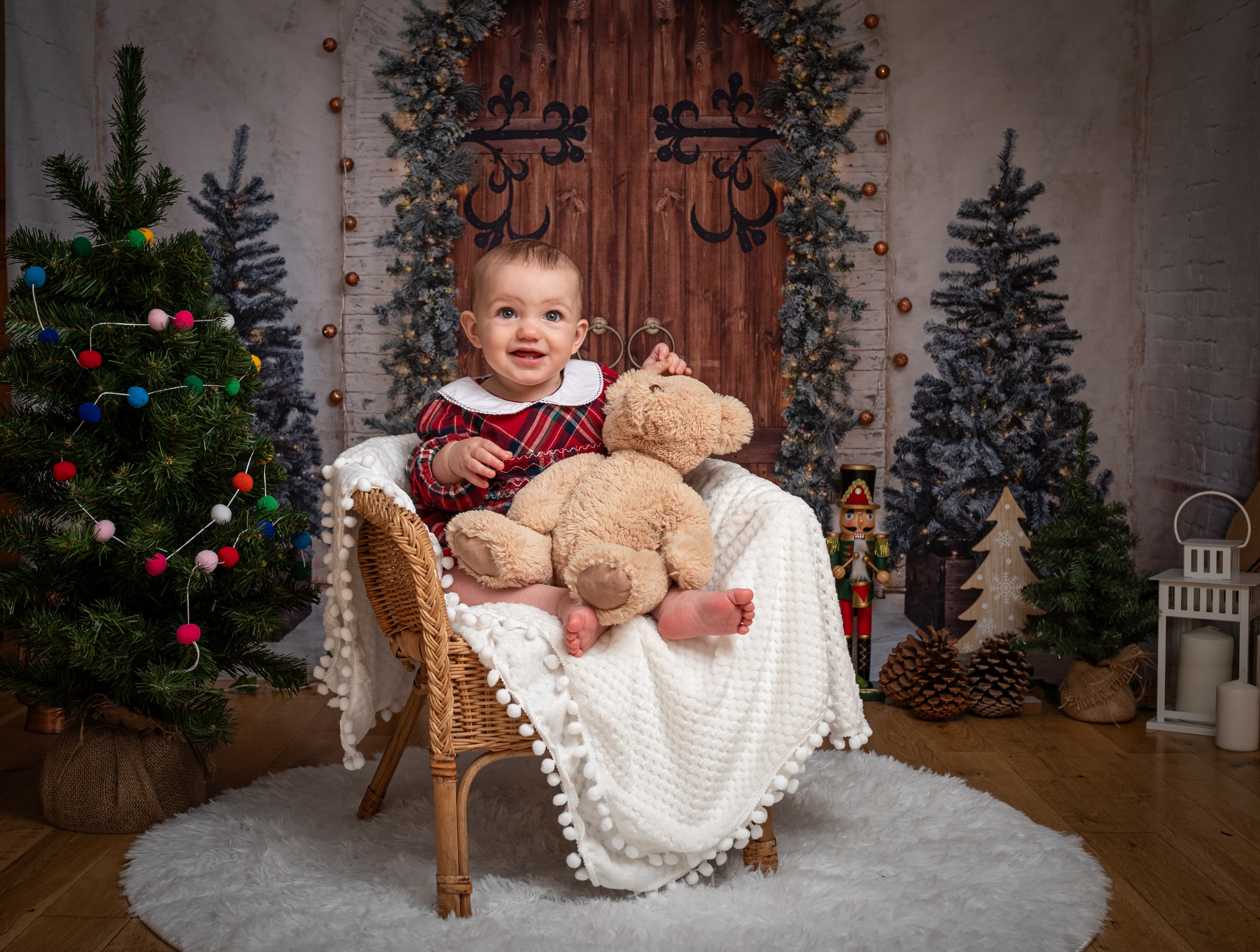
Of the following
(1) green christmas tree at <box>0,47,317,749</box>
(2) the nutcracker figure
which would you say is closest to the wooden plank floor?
(2) the nutcracker figure

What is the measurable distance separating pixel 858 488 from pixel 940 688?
1.92 feet

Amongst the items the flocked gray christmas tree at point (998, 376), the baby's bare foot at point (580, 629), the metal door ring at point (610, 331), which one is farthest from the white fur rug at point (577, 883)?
the metal door ring at point (610, 331)

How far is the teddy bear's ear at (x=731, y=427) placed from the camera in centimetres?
179

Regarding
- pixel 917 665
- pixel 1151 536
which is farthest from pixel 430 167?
pixel 1151 536

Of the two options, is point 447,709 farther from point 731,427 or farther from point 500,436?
point 731,427

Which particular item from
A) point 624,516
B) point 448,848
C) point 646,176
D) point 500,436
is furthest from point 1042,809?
point 646,176

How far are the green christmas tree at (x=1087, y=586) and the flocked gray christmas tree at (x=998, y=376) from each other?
96 cm

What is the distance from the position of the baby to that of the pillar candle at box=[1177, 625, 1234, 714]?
154cm

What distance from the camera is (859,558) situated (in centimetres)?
276

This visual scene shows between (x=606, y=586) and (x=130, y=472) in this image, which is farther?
(x=130, y=472)

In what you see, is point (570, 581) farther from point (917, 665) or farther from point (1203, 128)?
point (1203, 128)

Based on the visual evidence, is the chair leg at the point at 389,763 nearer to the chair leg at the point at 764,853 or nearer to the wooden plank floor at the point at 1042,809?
the wooden plank floor at the point at 1042,809

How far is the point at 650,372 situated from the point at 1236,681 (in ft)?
5.34

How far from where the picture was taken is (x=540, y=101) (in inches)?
147
